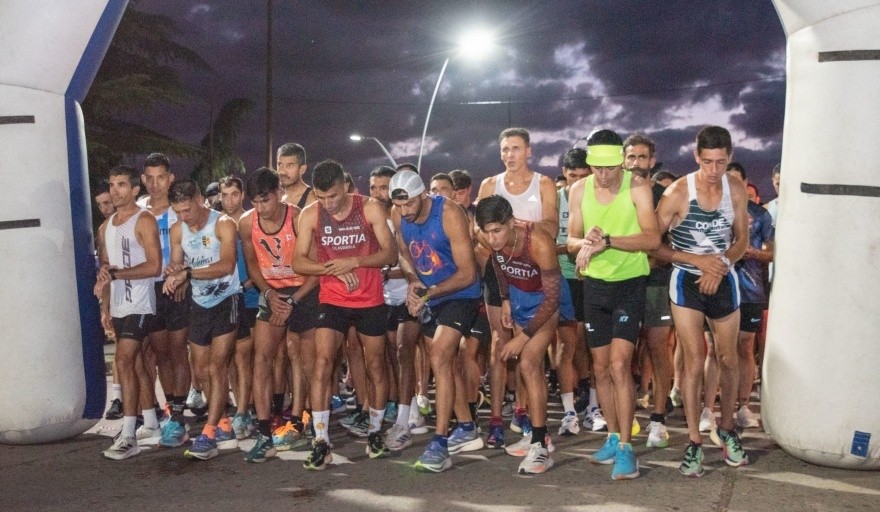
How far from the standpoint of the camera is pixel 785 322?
6.37 m

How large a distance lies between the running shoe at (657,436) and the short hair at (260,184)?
353 centimetres

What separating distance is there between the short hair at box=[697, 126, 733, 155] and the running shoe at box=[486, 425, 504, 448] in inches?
104

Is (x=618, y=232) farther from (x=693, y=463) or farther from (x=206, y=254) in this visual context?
(x=206, y=254)

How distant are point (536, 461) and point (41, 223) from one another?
4340 millimetres

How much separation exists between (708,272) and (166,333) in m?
4.52

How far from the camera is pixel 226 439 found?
293 inches

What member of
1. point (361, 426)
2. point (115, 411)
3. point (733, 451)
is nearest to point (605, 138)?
point (733, 451)

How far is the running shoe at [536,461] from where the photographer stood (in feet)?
20.7

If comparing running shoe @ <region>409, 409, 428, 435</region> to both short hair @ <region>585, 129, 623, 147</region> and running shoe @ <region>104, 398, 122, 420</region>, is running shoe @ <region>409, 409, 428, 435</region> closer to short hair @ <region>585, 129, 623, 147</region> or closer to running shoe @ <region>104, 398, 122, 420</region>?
running shoe @ <region>104, 398, 122, 420</region>

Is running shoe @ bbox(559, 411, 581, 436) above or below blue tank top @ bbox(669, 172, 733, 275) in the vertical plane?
below

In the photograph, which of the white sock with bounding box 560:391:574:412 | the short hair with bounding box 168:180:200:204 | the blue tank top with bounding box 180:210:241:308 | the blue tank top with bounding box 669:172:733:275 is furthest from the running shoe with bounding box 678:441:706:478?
the short hair with bounding box 168:180:200:204

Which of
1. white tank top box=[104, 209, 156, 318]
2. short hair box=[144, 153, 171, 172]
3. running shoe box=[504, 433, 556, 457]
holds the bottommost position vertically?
running shoe box=[504, 433, 556, 457]

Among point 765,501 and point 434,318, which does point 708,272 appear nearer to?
point 765,501

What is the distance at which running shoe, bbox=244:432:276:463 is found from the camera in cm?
686
